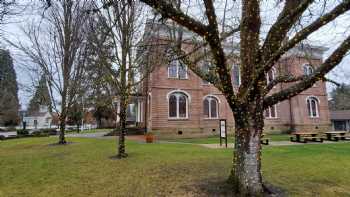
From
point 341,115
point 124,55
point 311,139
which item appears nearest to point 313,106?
point 311,139

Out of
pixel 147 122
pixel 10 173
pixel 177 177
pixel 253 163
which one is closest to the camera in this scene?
pixel 253 163

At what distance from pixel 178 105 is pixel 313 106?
54.8 ft

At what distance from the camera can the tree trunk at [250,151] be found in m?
4.54

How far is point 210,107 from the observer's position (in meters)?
22.1

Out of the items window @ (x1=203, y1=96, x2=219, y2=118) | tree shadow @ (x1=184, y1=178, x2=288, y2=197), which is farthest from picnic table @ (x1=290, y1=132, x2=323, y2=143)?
tree shadow @ (x1=184, y1=178, x2=288, y2=197)

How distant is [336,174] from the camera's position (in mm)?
6371

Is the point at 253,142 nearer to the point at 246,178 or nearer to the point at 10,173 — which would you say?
the point at 246,178

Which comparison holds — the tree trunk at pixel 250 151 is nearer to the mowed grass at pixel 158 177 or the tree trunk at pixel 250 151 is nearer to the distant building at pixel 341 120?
the mowed grass at pixel 158 177

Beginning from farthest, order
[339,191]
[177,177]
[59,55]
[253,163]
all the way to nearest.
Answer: [59,55], [177,177], [339,191], [253,163]

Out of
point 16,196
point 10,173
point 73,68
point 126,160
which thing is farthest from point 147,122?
point 16,196

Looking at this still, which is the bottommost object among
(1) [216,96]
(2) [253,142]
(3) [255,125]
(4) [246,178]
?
(4) [246,178]

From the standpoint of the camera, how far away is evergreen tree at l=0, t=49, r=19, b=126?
26672mm

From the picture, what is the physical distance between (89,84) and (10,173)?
9017 mm

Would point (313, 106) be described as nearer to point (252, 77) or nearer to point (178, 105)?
point (178, 105)
